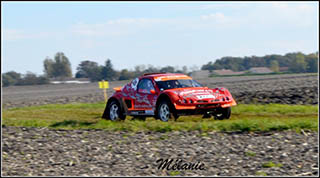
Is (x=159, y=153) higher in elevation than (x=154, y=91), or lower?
lower

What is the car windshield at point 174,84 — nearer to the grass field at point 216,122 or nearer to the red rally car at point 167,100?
the red rally car at point 167,100

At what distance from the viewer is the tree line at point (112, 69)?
6656 cm

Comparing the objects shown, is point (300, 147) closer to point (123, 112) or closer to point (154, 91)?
point (154, 91)

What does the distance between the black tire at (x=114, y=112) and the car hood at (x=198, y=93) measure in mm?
2145

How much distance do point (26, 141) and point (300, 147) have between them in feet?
19.2

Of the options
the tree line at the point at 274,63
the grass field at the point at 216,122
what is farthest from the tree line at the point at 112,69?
the grass field at the point at 216,122

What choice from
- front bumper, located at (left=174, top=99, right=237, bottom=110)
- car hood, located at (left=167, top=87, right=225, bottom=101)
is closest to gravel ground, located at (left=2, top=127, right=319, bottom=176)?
front bumper, located at (left=174, top=99, right=237, bottom=110)

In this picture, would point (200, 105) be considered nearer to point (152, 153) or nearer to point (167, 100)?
point (167, 100)

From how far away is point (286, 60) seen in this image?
101688 millimetres

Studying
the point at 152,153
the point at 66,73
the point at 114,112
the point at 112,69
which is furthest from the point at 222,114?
the point at 66,73

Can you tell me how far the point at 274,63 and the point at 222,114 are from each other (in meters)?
81.8

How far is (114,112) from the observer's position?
621 inches

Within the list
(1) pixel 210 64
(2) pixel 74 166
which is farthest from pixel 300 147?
(1) pixel 210 64

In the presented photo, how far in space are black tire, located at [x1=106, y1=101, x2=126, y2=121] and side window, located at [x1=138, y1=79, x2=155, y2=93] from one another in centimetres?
95
